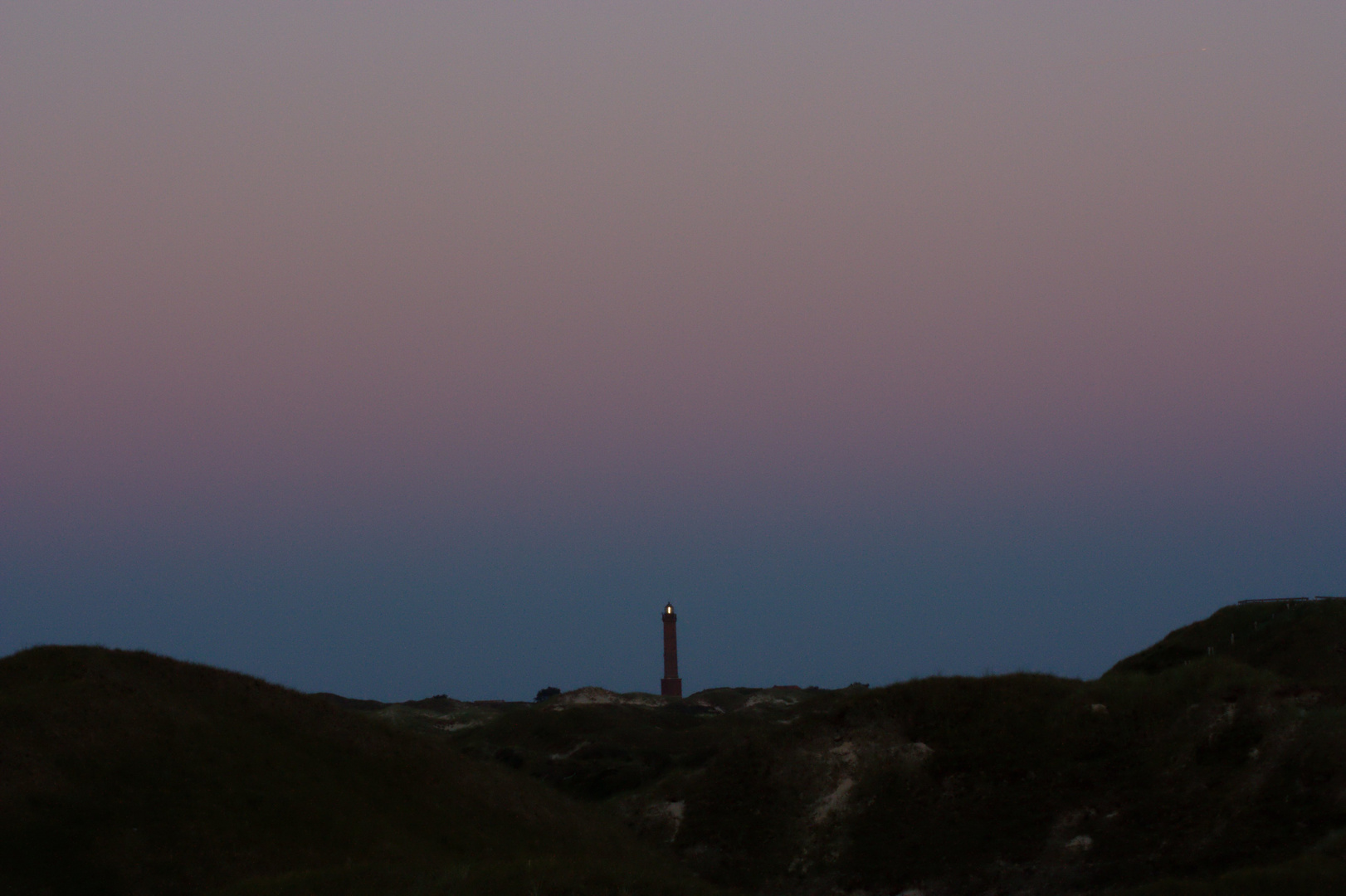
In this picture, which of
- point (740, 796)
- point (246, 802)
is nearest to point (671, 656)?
point (740, 796)

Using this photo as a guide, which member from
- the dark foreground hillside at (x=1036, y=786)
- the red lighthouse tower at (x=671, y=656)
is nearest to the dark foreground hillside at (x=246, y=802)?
the dark foreground hillside at (x=1036, y=786)

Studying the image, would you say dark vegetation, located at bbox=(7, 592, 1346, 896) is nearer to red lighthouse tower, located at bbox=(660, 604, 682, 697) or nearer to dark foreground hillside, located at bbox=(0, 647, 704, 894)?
dark foreground hillside, located at bbox=(0, 647, 704, 894)

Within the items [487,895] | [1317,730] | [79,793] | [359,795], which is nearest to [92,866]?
[79,793]

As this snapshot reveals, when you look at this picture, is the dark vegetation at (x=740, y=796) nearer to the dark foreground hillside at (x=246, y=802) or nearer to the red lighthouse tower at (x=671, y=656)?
the dark foreground hillside at (x=246, y=802)

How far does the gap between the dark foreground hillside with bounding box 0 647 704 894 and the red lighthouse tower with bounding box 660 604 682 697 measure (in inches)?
3173

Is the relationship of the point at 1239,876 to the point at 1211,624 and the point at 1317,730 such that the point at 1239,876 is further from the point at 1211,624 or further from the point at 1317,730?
the point at 1211,624

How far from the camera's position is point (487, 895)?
112ft

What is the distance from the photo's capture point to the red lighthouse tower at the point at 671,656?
143 m

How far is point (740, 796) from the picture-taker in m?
63.0

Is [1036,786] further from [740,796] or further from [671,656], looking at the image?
[671,656]

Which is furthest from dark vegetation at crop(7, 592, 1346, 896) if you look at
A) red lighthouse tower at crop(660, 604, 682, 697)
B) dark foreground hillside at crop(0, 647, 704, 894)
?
red lighthouse tower at crop(660, 604, 682, 697)

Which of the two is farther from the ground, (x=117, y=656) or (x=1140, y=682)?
(x=117, y=656)

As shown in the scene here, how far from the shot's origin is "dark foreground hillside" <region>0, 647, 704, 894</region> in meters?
39.3

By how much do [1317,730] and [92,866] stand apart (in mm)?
50800
